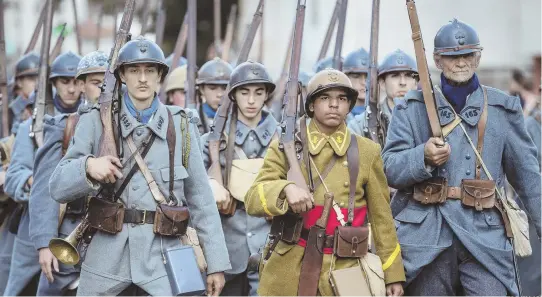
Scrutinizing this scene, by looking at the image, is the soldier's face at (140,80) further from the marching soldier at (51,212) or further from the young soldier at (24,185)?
the young soldier at (24,185)

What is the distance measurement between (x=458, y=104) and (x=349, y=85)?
0.94 m

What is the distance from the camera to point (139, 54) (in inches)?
288

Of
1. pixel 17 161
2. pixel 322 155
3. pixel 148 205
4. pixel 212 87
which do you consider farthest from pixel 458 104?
pixel 212 87

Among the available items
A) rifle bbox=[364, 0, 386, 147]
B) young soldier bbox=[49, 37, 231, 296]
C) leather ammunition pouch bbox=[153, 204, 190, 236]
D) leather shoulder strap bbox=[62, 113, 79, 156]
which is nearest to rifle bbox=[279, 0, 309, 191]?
young soldier bbox=[49, 37, 231, 296]

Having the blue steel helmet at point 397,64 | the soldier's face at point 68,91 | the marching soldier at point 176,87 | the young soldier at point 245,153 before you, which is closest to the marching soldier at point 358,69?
the blue steel helmet at point 397,64

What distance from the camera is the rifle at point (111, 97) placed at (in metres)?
7.11

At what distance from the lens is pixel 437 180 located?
788 cm

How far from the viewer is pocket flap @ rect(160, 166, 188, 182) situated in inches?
285

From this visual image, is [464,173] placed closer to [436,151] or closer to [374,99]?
[436,151]

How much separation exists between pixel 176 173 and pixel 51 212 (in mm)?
1521

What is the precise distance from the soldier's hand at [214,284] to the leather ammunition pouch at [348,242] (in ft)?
2.35

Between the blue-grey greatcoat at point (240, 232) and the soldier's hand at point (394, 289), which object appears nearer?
the soldier's hand at point (394, 289)

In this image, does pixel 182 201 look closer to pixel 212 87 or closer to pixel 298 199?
pixel 298 199

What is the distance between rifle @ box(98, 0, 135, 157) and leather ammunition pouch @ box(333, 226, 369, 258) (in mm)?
1327
